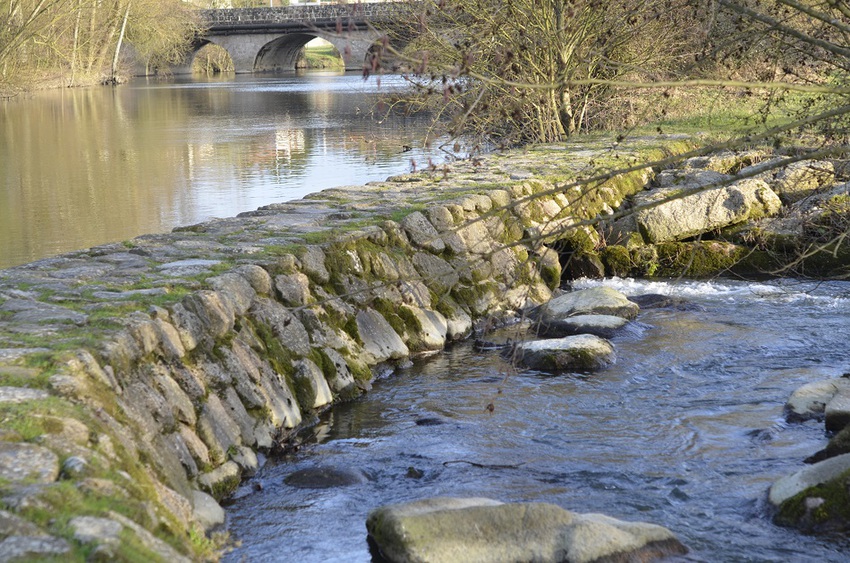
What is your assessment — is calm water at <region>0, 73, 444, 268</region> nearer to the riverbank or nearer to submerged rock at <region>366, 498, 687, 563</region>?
the riverbank

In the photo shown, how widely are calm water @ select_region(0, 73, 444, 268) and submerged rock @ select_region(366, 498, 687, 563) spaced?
3774mm

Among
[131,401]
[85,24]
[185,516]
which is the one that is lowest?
[185,516]

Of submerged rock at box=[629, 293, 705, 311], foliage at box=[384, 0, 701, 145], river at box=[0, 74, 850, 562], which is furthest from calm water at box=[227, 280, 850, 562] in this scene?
foliage at box=[384, 0, 701, 145]

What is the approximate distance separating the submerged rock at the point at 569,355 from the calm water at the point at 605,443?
138mm

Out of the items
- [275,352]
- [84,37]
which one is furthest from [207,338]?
[84,37]

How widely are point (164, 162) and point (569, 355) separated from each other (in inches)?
549

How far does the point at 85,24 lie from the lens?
53.5 m

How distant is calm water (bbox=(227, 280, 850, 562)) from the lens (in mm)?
5082

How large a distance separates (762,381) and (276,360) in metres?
3.41

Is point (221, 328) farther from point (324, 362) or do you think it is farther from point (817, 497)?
point (817, 497)

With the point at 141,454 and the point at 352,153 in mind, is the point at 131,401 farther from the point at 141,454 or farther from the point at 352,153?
the point at 352,153

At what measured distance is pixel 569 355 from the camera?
302 inches

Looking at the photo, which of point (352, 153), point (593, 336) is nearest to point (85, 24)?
point (352, 153)

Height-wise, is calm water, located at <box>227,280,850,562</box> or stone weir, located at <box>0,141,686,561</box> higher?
stone weir, located at <box>0,141,686,561</box>
